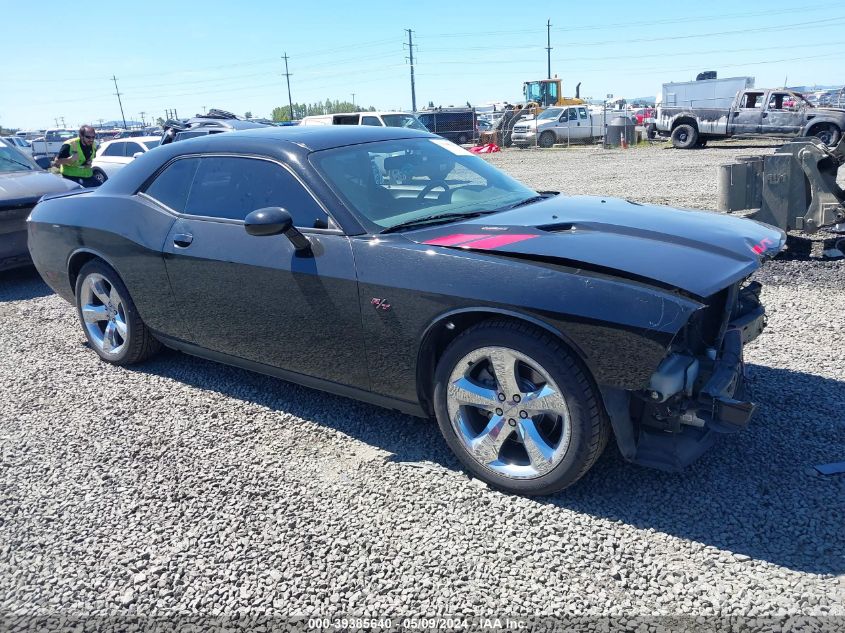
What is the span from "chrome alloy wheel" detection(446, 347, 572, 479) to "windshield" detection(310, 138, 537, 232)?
900mm

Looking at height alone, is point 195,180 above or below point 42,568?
above

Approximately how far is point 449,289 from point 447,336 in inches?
11.5

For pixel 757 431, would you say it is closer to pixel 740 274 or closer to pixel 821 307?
pixel 740 274

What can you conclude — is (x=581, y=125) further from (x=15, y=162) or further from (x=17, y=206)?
(x=17, y=206)

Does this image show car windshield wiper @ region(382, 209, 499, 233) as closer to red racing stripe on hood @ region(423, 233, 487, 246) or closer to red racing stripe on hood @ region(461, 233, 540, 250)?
red racing stripe on hood @ region(423, 233, 487, 246)

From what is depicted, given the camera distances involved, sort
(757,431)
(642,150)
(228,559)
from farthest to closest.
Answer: (642,150), (757,431), (228,559)

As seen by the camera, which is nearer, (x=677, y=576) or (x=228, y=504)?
(x=677, y=576)

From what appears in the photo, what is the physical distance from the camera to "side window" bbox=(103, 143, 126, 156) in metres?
16.7

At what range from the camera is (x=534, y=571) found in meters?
2.56

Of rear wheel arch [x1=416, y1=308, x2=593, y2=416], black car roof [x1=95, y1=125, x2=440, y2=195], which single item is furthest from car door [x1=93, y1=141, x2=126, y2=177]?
rear wheel arch [x1=416, y1=308, x2=593, y2=416]

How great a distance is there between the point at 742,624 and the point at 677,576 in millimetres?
275

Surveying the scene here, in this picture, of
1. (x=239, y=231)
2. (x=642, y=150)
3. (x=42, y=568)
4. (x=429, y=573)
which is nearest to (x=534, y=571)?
(x=429, y=573)

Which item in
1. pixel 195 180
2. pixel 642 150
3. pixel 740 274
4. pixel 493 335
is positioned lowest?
pixel 642 150

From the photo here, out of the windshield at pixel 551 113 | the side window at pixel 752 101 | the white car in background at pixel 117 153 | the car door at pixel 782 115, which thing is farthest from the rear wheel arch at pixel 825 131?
the white car in background at pixel 117 153
